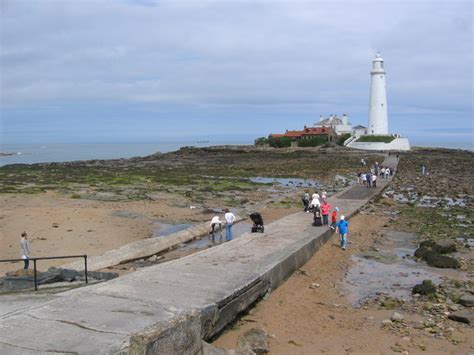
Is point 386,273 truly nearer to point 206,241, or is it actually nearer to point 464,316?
point 464,316

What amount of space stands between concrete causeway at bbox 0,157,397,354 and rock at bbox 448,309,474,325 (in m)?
3.63

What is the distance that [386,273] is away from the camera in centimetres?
1330

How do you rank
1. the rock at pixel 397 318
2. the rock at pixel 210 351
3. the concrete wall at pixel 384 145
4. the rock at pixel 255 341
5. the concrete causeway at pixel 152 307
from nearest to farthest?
the concrete causeway at pixel 152 307
the rock at pixel 210 351
the rock at pixel 255 341
the rock at pixel 397 318
the concrete wall at pixel 384 145

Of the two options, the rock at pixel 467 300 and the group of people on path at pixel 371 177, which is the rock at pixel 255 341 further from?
the group of people on path at pixel 371 177

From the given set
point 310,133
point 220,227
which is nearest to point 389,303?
point 220,227

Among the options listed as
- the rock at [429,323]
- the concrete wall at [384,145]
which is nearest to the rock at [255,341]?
the rock at [429,323]

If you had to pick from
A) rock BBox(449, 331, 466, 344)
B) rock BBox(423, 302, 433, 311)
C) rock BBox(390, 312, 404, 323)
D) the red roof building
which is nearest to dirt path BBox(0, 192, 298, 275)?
rock BBox(390, 312, 404, 323)

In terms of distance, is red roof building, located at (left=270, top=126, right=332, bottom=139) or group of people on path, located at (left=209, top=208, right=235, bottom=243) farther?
red roof building, located at (left=270, top=126, right=332, bottom=139)

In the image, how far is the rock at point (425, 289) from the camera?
11.1 m

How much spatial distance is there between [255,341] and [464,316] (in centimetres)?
412

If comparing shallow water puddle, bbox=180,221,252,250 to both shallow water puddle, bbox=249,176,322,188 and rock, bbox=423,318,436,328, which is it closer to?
rock, bbox=423,318,436,328

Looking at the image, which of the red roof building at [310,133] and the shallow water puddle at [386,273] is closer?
the shallow water puddle at [386,273]

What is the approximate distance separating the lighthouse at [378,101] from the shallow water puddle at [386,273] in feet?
213

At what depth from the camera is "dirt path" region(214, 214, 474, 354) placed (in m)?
8.32
